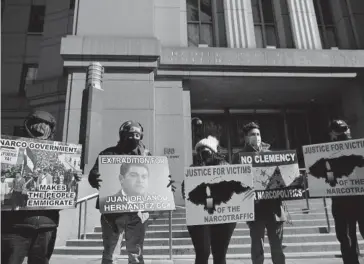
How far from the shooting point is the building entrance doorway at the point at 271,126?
48.7 feet

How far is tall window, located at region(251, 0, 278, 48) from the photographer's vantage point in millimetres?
13750

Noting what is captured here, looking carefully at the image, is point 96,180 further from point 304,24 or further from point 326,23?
point 326,23

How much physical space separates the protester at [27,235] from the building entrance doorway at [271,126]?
12.0 metres

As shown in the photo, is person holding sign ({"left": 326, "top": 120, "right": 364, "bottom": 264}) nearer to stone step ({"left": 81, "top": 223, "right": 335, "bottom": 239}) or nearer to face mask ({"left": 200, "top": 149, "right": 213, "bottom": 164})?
face mask ({"left": 200, "top": 149, "right": 213, "bottom": 164})

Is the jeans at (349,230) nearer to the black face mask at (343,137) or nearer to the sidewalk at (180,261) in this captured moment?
the black face mask at (343,137)

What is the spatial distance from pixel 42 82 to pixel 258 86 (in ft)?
30.2

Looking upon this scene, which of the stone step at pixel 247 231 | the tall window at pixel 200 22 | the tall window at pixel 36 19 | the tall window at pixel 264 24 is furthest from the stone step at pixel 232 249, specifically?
the tall window at pixel 36 19

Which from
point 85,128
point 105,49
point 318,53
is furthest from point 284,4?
point 85,128

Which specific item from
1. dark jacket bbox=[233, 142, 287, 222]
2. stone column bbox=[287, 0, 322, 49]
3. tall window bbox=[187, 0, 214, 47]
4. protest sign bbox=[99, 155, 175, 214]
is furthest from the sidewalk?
tall window bbox=[187, 0, 214, 47]

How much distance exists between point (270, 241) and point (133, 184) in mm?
1802

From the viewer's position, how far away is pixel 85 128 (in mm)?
8133

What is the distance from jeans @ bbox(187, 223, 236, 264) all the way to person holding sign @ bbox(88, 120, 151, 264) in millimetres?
611

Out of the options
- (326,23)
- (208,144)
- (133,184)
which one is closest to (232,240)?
(208,144)

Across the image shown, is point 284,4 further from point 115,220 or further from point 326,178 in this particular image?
point 115,220
